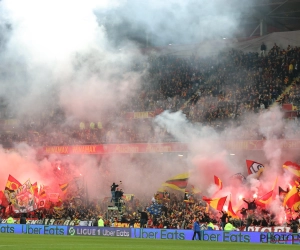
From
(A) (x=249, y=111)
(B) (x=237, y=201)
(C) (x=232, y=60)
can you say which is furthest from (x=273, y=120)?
(C) (x=232, y=60)

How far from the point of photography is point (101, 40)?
136 ft

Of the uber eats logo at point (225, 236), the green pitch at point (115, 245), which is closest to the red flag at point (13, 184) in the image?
the uber eats logo at point (225, 236)

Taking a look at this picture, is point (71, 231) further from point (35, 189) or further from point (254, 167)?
point (254, 167)

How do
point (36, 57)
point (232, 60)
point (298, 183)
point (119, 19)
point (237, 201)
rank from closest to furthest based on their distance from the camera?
point (298, 183)
point (237, 201)
point (119, 19)
point (36, 57)
point (232, 60)

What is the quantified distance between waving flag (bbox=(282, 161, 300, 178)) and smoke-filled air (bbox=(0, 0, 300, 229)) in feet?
0.39

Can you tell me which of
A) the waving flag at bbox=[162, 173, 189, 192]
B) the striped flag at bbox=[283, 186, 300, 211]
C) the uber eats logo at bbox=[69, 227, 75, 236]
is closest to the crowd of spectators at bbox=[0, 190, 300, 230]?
the striped flag at bbox=[283, 186, 300, 211]

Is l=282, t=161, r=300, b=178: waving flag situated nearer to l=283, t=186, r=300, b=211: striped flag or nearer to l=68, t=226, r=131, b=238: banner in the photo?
l=283, t=186, r=300, b=211: striped flag

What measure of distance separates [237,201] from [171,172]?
726 cm

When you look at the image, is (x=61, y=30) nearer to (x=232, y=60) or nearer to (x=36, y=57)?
(x=36, y=57)

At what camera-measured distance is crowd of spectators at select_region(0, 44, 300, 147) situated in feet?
130

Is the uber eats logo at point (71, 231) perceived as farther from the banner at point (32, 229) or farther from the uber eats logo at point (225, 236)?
the uber eats logo at point (225, 236)

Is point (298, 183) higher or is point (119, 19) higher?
point (119, 19)

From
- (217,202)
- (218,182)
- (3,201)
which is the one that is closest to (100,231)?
(217,202)

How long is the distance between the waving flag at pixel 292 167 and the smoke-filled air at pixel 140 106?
0.39 feet
